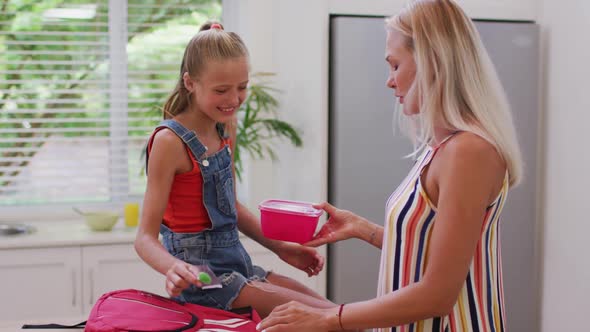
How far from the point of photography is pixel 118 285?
3242mm

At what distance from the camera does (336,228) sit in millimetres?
1945

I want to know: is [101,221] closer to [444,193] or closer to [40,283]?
[40,283]

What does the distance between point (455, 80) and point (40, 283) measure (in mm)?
2277

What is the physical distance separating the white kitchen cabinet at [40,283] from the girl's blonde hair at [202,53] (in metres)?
1.50

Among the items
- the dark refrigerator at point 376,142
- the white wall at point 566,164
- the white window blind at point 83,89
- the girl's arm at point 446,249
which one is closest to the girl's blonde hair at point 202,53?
the girl's arm at point 446,249

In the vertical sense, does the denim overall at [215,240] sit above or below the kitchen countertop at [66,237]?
above

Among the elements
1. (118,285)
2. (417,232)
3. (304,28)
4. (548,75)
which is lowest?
(118,285)

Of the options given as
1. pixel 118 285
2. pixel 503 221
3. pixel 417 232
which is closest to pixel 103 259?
pixel 118 285

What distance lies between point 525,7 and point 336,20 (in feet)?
2.74

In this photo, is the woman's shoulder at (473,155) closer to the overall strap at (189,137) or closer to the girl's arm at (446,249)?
the girl's arm at (446,249)

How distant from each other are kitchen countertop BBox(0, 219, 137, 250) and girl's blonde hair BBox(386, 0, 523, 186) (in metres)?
2.02

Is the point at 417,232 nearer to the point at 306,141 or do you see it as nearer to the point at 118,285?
the point at 306,141

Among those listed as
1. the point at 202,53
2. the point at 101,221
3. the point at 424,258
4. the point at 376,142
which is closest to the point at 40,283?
the point at 101,221

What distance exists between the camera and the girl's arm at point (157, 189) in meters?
1.72
